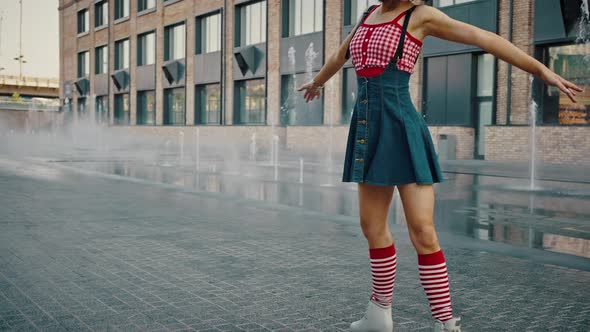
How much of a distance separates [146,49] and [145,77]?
216 cm

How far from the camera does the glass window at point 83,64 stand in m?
58.9

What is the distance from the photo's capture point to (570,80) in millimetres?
22078

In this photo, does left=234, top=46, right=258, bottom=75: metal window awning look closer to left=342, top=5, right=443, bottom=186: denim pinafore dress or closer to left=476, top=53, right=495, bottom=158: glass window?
left=476, top=53, right=495, bottom=158: glass window

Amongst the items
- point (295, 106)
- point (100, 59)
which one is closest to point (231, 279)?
A: point (295, 106)

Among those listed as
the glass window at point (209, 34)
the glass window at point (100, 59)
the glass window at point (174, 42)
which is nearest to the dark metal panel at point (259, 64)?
the glass window at point (209, 34)

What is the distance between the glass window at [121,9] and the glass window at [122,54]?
1.98m

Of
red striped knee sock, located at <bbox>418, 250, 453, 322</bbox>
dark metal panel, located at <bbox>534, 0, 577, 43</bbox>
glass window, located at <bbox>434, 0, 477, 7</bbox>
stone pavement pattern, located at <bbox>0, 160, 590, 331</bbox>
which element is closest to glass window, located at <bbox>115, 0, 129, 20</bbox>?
glass window, located at <bbox>434, 0, 477, 7</bbox>

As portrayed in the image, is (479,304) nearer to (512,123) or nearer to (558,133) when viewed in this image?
(558,133)

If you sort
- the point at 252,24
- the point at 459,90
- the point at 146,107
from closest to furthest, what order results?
the point at 459,90, the point at 252,24, the point at 146,107

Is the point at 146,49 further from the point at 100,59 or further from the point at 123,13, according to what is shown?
the point at 100,59

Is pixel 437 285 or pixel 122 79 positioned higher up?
pixel 122 79

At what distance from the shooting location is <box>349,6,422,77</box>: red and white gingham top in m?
3.47

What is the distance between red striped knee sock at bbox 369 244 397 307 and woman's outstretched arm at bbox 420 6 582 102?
46.1 inches

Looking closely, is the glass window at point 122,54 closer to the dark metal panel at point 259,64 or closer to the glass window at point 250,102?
the glass window at point 250,102
